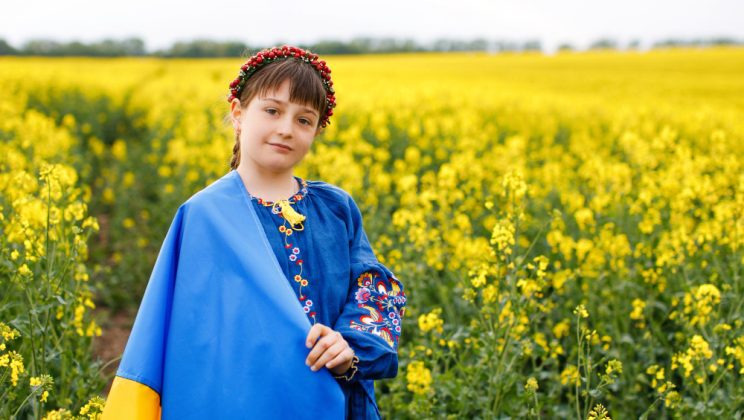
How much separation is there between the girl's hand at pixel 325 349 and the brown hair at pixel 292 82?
1.97 ft

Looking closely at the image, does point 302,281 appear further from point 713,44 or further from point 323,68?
point 713,44

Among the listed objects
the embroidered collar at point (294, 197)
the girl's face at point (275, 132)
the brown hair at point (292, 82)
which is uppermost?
the brown hair at point (292, 82)

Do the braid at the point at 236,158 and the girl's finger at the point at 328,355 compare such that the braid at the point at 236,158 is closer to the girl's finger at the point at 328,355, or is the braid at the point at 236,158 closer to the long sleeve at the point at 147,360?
the long sleeve at the point at 147,360

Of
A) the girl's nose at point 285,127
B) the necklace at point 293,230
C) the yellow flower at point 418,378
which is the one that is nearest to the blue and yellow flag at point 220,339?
the necklace at point 293,230

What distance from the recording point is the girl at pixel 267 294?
1763 mm

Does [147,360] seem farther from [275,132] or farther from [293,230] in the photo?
[275,132]

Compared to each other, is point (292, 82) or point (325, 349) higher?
point (292, 82)

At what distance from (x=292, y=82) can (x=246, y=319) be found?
0.62 m

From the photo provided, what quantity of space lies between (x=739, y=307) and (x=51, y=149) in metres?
4.54

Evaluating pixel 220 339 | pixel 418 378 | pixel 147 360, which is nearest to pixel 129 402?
pixel 147 360

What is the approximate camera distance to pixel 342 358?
1.81 meters

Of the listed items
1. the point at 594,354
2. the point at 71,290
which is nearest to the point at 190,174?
the point at 71,290

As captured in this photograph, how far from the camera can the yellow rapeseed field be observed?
110 inches

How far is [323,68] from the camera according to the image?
81.8 inches
